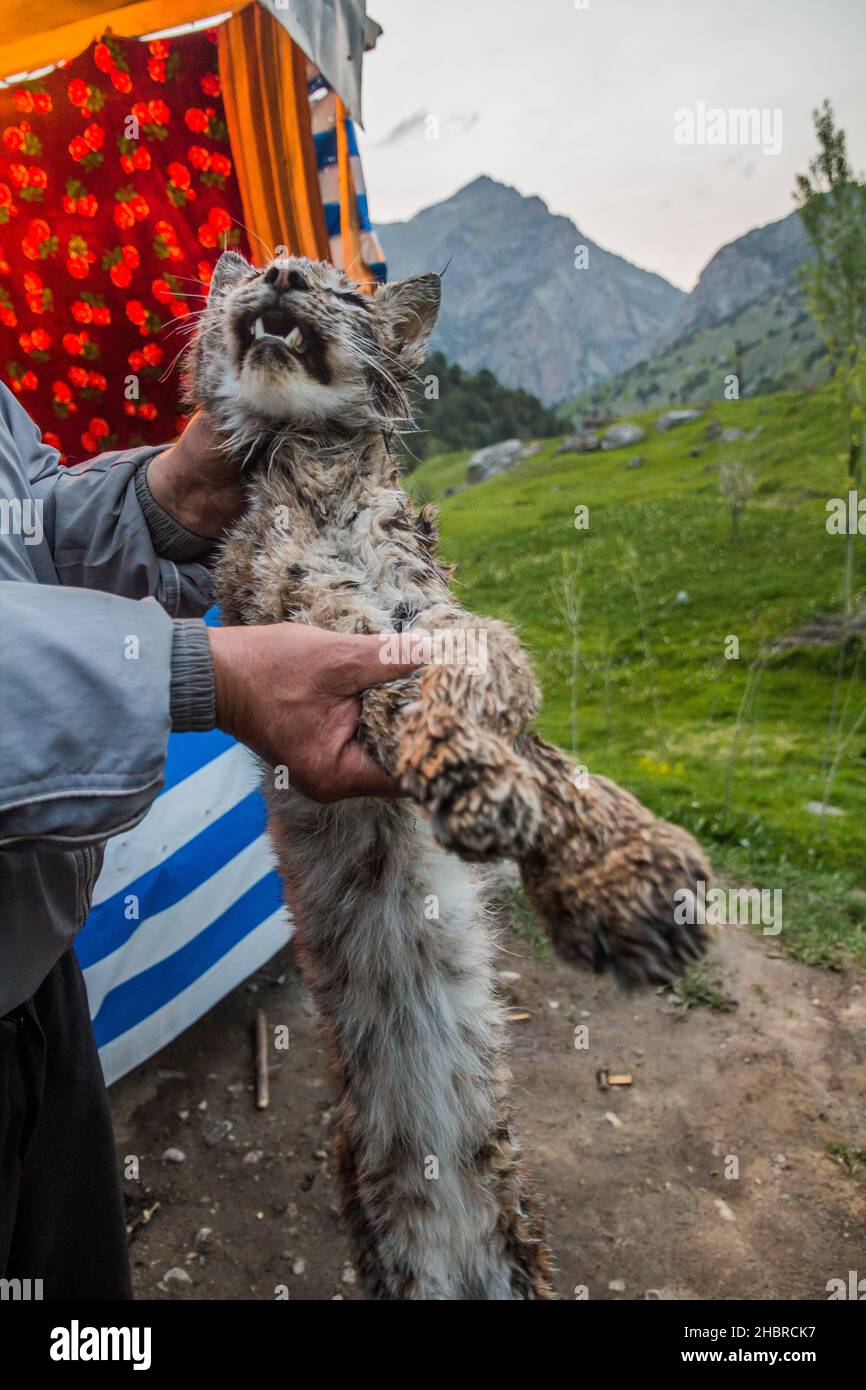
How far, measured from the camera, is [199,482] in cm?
311

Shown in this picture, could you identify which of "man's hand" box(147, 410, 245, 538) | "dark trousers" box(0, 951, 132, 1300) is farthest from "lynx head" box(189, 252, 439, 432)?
"dark trousers" box(0, 951, 132, 1300)

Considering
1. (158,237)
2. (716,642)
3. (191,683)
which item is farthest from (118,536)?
(716,642)

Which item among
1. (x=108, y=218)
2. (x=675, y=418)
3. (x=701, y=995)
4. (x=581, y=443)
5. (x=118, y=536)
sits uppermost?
(x=675, y=418)

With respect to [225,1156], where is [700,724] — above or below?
above

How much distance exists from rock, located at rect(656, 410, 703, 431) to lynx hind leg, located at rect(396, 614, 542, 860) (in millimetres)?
21955

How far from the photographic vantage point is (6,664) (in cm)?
171

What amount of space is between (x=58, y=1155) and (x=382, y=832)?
1.51m

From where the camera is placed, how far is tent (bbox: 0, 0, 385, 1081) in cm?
436

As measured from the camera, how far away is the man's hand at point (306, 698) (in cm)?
212

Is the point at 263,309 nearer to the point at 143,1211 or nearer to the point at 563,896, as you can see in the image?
the point at 563,896

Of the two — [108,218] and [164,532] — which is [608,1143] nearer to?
[164,532]

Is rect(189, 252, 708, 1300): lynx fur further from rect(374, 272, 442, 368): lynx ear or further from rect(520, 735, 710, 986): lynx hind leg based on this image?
rect(374, 272, 442, 368): lynx ear
